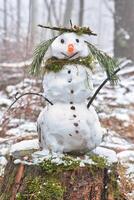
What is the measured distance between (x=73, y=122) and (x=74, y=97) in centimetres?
18

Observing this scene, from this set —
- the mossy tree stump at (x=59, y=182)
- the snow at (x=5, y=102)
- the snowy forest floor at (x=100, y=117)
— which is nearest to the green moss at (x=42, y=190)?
the mossy tree stump at (x=59, y=182)

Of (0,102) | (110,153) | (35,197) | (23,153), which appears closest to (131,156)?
(110,153)

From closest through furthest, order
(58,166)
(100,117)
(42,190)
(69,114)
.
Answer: (42,190)
(58,166)
(69,114)
(100,117)

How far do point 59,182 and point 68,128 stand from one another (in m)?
0.37

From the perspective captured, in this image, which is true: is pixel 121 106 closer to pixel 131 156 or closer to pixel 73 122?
pixel 131 156

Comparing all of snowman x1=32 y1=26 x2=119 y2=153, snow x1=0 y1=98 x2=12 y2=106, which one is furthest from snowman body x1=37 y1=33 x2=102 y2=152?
snow x1=0 y1=98 x2=12 y2=106

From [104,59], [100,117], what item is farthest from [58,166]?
[100,117]

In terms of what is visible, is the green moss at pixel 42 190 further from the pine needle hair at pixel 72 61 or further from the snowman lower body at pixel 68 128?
the pine needle hair at pixel 72 61

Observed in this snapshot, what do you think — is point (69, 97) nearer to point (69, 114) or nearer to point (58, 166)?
point (69, 114)

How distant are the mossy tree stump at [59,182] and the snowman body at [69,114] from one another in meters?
0.15

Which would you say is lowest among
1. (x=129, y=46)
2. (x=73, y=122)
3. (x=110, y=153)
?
Answer: (x=110, y=153)

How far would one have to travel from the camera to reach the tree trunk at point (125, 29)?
891 cm

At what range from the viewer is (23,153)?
3.08 meters

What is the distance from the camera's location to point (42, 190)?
2.72 metres
